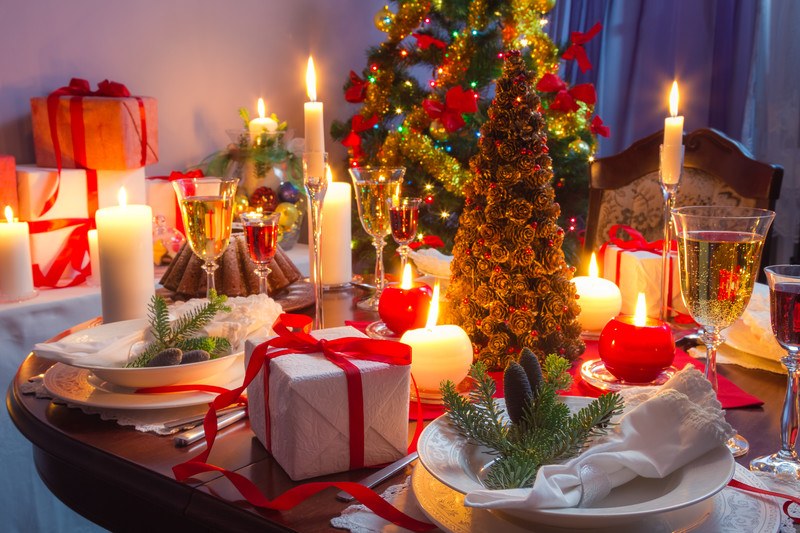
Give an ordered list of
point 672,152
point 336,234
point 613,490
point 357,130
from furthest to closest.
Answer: point 357,130 → point 336,234 → point 672,152 → point 613,490

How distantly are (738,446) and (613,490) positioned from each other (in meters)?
0.26

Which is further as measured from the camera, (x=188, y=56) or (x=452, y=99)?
(x=188, y=56)

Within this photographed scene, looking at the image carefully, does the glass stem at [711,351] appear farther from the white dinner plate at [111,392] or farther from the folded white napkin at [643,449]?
the white dinner plate at [111,392]

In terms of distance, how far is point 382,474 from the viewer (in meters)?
0.80

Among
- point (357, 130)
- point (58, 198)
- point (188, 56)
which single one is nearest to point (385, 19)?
point (357, 130)

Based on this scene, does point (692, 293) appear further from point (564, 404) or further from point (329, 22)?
point (329, 22)

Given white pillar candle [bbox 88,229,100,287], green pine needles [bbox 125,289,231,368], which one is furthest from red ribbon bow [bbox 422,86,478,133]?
green pine needles [bbox 125,289,231,368]

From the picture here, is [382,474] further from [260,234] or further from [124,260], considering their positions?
[124,260]

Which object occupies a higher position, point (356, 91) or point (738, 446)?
point (356, 91)

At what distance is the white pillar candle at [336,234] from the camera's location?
163 centimetres

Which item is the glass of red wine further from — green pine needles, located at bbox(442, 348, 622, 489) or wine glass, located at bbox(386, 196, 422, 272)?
green pine needles, located at bbox(442, 348, 622, 489)

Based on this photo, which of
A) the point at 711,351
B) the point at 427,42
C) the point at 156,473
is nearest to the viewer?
the point at 156,473

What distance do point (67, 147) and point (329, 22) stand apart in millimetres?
1533

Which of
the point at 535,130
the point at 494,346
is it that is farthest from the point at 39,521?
the point at 535,130
